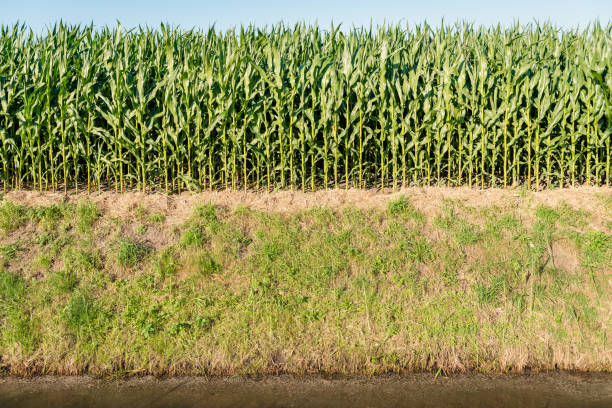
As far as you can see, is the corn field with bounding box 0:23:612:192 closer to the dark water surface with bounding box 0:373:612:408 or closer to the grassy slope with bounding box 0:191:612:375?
the grassy slope with bounding box 0:191:612:375

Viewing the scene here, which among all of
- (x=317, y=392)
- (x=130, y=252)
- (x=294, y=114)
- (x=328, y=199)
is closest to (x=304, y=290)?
(x=317, y=392)

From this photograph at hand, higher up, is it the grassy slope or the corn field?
the corn field

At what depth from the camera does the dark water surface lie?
4.05 m

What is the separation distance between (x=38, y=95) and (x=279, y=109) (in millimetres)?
3652

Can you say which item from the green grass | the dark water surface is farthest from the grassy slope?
the dark water surface

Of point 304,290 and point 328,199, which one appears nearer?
point 304,290

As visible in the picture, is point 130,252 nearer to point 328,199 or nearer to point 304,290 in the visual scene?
point 304,290

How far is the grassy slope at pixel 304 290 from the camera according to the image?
4712 millimetres

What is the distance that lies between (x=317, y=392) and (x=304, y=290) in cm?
138

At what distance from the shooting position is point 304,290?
5.44m

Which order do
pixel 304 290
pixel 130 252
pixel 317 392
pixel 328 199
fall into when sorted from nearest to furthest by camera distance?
pixel 317 392
pixel 304 290
pixel 130 252
pixel 328 199

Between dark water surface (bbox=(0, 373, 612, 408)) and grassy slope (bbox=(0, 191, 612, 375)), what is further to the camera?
grassy slope (bbox=(0, 191, 612, 375))

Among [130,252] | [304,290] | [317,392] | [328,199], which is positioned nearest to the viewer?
[317,392]

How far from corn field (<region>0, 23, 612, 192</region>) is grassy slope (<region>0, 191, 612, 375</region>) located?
1.18m
